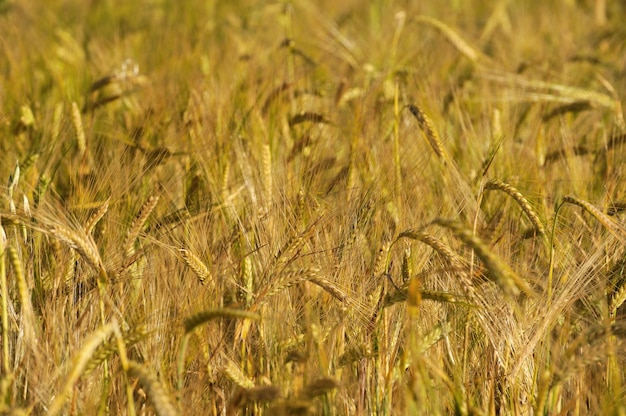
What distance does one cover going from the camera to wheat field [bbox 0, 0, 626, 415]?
138cm

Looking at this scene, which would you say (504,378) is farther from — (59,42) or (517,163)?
(59,42)

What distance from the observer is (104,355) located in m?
1.28

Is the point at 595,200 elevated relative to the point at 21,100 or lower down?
lower down

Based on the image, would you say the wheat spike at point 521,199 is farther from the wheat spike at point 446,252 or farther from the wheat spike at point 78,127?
the wheat spike at point 78,127

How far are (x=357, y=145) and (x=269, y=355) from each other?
0.75m

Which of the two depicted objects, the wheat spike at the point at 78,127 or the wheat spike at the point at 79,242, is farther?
the wheat spike at the point at 78,127

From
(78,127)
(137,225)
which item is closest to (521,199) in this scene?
(137,225)

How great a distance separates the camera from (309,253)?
58.6 inches

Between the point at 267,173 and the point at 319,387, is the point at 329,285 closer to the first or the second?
the point at 319,387

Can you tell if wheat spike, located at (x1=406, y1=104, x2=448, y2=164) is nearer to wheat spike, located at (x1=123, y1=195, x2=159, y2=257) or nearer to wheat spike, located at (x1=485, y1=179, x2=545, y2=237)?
wheat spike, located at (x1=485, y1=179, x2=545, y2=237)

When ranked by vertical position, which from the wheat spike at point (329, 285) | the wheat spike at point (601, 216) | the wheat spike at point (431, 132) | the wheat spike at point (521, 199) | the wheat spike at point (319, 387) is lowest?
the wheat spike at point (319, 387)

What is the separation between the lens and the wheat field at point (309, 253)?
1.38 m

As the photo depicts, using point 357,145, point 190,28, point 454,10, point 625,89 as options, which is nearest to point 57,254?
point 357,145

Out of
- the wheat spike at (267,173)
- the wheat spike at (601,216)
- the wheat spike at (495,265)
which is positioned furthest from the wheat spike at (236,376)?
the wheat spike at (601,216)
